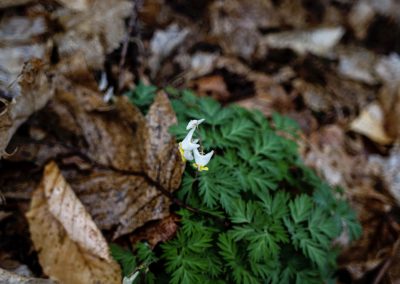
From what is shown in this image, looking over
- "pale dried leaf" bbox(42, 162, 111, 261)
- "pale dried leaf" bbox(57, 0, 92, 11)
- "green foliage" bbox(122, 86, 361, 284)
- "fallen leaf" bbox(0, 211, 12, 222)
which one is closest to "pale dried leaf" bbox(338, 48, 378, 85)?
"green foliage" bbox(122, 86, 361, 284)

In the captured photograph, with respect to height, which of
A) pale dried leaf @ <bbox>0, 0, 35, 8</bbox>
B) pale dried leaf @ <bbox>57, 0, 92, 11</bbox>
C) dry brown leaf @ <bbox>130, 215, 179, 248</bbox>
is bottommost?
dry brown leaf @ <bbox>130, 215, 179, 248</bbox>

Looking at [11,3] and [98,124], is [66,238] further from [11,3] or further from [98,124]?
[11,3]

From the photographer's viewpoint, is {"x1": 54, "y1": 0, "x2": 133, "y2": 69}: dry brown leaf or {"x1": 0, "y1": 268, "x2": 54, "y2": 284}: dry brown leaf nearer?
{"x1": 0, "y1": 268, "x2": 54, "y2": 284}: dry brown leaf

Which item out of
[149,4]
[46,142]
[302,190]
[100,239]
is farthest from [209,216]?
[149,4]

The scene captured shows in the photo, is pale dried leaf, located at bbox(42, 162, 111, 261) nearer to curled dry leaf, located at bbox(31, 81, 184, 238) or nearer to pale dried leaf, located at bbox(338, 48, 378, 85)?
curled dry leaf, located at bbox(31, 81, 184, 238)

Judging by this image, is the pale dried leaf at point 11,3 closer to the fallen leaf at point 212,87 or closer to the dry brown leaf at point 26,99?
the dry brown leaf at point 26,99

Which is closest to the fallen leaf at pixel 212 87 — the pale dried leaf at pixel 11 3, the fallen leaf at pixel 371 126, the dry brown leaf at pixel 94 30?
the dry brown leaf at pixel 94 30

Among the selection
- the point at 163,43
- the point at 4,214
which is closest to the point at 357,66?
the point at 163,43
